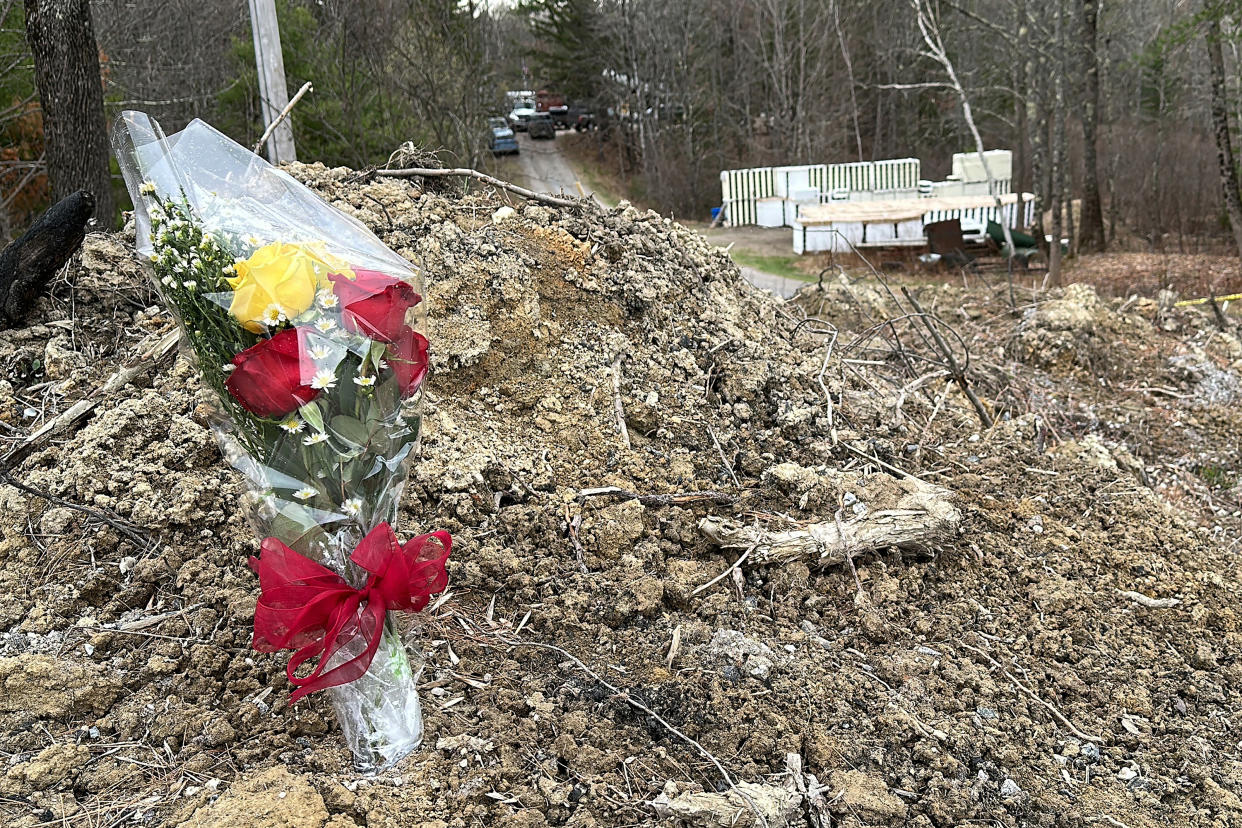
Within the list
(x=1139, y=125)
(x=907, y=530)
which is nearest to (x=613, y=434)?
(x=907, y=530)

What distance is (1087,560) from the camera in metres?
3.06

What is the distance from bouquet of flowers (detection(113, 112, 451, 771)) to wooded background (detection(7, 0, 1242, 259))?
5.46m

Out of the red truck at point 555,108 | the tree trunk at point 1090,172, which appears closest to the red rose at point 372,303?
the tree trunk at point 1090,172

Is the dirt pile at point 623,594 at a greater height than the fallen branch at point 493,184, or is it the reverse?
the fallen branch at point 493,184

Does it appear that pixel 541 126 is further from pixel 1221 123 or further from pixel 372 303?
pixel 372 303

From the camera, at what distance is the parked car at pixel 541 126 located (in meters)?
29.5

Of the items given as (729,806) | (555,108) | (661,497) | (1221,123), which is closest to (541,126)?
(555,108)

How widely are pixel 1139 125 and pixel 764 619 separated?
24.3m

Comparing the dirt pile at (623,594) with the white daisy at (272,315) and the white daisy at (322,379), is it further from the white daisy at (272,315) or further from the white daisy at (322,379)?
the white daisy at (272,315)

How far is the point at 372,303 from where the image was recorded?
1632 millimetres

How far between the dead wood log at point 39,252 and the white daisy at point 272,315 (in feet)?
6.88

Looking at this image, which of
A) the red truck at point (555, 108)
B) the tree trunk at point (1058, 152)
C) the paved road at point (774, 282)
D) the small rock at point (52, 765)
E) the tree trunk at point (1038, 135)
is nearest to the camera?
the small rock at point (52, 765)

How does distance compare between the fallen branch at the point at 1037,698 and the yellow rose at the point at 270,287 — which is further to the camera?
the fallen branch at the point at 1037,698

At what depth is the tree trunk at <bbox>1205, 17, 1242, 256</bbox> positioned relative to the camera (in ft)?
34.0
